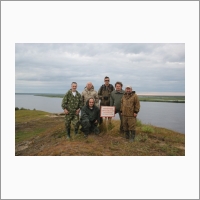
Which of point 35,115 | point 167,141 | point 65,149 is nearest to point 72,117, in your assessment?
point 65,149

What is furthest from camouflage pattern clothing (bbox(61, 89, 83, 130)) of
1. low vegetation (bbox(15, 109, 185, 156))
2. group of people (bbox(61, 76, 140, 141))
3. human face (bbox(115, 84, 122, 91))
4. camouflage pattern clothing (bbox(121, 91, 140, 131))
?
camouflage pattern clothing (bbox(121, 91, 140, 131))

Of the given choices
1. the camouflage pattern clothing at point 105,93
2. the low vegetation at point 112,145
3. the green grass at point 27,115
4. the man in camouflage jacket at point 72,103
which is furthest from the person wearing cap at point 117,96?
the green grass at point 27,115

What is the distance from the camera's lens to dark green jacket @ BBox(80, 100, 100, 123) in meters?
7.84

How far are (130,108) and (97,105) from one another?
1298 mm

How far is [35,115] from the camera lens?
1625 centimetres

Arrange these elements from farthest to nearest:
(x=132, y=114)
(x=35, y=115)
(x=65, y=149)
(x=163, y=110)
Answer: (x=35, y=115) < (x=163, y=110) < (x=132, y=114) < (x=65, y=149)

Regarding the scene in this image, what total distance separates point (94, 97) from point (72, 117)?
1.08 meters

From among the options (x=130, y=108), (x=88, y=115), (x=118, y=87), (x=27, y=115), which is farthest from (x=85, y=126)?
(x=27, y=115)

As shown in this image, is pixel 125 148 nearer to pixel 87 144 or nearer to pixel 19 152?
pixel 87 144

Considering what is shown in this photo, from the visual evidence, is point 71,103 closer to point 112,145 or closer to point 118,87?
point 118,87

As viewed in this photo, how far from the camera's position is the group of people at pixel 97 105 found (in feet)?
25.0

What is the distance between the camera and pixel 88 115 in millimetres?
7930

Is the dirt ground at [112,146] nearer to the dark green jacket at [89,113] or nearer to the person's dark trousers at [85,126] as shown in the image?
the person's dark trousers at [85,126]

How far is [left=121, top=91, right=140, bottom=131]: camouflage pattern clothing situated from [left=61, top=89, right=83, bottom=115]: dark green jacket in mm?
1595
